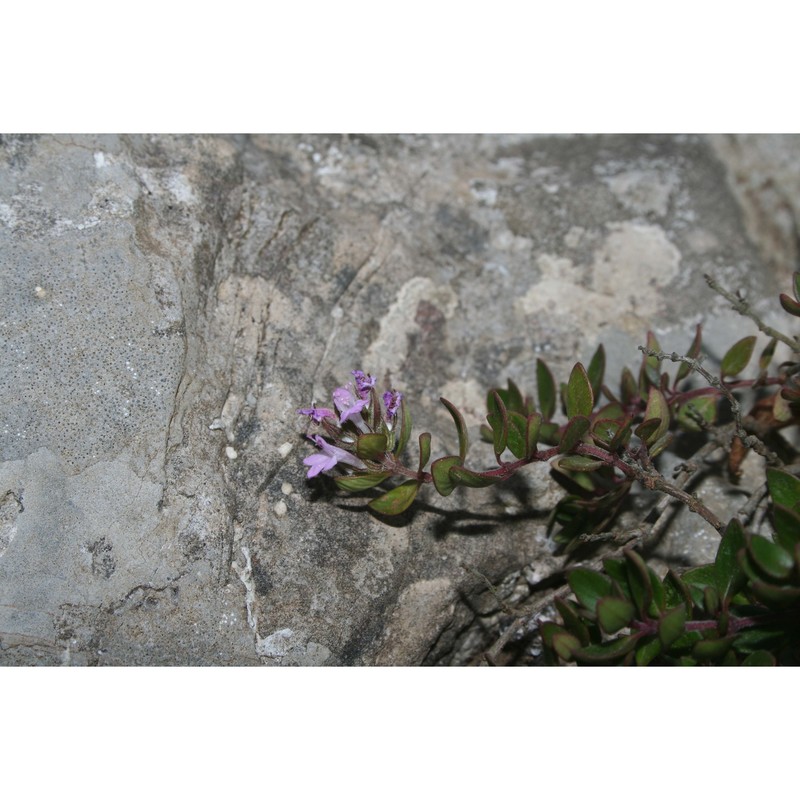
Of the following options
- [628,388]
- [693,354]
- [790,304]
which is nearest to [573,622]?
[628,388]

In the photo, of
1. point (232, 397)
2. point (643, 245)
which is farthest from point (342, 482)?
point (643, 245)

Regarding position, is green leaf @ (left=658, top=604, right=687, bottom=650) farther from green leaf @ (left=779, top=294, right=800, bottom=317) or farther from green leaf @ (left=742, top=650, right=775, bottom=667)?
green leaf @ (left=779, top=294, right=800, bottom=317)

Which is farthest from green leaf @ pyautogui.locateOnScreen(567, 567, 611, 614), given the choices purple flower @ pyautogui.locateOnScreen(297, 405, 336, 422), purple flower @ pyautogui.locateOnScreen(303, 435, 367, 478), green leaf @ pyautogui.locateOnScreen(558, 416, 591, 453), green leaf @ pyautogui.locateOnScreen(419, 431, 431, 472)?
purple flower @ pyautogui.locateOnScreen(297, 405, 336, 422)

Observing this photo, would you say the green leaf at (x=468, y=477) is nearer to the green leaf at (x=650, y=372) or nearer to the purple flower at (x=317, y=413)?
the purple flower at (x=317, y=413)

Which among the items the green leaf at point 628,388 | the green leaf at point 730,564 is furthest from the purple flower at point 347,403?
the green leaf at point 730,564

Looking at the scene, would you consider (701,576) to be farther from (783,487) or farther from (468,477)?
(468,477)

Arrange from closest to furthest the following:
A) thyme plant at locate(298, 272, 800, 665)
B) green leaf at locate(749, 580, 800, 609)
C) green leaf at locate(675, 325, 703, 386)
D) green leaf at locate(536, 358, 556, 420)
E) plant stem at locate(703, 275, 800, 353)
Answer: green leaf at locate(749, 580, 800, 609) → thyme plant at locate(298, 272, 800, 665) → plant stem at locate(703, 275, 800, 353) → green leaf at locate(675, 325, 703, 386) → green leaf at locate(536, 358, 556, 420)

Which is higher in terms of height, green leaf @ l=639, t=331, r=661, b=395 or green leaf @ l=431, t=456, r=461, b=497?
green leaf @ l=639, t=331, r=661, b=395
